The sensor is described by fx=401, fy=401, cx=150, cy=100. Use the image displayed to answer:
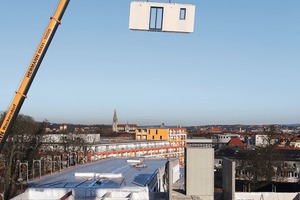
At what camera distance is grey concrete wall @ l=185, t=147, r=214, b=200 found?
54.5 ft

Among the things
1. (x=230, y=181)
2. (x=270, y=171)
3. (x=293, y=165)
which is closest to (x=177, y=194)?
(x=230, y=181)

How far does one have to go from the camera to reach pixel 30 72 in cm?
1597

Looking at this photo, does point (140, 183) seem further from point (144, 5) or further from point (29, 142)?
point (29, 142)

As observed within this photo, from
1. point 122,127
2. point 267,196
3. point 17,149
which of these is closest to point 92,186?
point 267,196

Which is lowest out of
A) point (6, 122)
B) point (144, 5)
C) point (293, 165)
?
point (293, 165)

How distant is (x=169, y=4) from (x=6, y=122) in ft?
25.2

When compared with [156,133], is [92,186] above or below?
below

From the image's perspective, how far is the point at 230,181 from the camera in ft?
54.0

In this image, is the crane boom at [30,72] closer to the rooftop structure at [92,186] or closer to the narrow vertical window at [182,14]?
the rooftop structure at [92,186]

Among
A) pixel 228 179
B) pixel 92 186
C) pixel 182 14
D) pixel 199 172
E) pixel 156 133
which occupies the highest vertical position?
pixel 182 14

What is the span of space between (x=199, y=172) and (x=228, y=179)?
1279mm

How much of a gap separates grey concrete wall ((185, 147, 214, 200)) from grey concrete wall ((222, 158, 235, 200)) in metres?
0.71

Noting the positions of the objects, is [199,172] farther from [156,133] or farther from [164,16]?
[156,133]

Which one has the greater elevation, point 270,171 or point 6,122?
point 6,122
